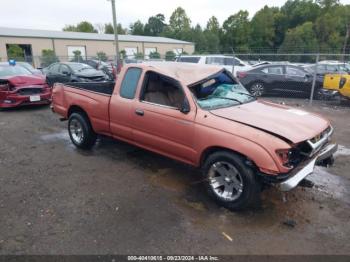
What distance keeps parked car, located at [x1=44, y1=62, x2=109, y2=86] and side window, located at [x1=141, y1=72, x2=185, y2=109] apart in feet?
29.7

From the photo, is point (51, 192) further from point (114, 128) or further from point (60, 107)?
point (60, 107)

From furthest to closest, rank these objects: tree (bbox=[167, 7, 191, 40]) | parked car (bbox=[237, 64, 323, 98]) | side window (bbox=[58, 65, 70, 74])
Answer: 1. tree (bbox=[167, 7, 191, 40])
2. side window (bbox=[58, 65, 70, 74])
3. parked car (bbox=[237, 64, 323, 98])

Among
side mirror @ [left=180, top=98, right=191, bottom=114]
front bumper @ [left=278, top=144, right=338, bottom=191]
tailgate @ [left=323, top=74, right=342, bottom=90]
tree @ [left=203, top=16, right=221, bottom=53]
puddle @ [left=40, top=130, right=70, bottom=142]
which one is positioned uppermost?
tree @ [left=203, top=16, right=221, bottom=53]

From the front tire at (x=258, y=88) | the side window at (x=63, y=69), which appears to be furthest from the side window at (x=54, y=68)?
the front tire at (x=258, y=88)

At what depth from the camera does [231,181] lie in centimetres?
372

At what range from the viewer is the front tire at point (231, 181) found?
348 centimetres

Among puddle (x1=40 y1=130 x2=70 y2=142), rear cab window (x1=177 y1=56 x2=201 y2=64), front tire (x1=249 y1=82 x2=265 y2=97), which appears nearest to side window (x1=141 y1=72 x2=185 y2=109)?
puddle (x1=40 y1=130 x2=70 y2=142)

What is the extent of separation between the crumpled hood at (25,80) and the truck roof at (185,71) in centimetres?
640

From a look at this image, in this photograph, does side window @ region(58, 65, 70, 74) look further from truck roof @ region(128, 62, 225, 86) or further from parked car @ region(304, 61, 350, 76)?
parked car @ region(304, 61, 350, 76)

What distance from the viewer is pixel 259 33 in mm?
62500

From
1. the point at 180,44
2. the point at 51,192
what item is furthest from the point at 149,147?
the point at 180,44

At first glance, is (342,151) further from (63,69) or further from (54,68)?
(54,68)

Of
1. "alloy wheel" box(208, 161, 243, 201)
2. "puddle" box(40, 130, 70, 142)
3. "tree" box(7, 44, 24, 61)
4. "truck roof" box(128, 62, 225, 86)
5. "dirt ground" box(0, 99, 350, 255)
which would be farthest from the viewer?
"tree" box(7, 44, 24, 61)

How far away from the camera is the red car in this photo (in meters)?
9.59
